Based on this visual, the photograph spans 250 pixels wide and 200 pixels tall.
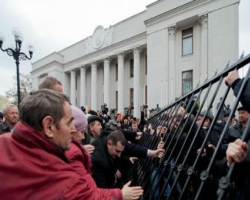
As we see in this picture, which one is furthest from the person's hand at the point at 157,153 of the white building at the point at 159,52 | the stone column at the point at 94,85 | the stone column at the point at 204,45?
the stone column at the point at 94,85

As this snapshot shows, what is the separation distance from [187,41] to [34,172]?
19.7 metres

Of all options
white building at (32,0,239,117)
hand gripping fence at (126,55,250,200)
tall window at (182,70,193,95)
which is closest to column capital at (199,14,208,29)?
white building at (32,0,239,117)

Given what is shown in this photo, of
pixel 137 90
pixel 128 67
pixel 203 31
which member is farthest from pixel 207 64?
pixel 128 67

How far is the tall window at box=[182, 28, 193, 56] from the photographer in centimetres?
1859

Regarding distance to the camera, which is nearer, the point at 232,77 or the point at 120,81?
the point at 232,77

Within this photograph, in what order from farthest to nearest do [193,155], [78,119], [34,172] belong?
[193,155] → [78,119] → [34,172]

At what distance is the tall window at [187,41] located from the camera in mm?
18594

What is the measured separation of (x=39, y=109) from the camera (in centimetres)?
114

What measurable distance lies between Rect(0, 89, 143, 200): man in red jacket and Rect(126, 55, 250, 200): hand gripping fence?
0.66 metres

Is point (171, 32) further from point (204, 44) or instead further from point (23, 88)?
point (23, 88)

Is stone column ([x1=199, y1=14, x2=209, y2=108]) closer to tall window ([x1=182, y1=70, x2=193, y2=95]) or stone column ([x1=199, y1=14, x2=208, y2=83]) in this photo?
stone column ([x1=199, y1=14, x2=208, y2=83])

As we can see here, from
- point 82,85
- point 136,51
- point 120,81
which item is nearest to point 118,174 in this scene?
point 136,51

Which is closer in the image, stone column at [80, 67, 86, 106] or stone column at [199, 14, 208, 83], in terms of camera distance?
stone column at [199, 14, 208, 83]

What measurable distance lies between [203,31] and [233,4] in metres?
2.71
